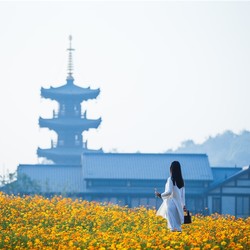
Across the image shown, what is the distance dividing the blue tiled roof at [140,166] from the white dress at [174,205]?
106 feet

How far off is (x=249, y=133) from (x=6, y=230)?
437 ft

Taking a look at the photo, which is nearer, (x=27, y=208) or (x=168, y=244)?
(x=168, y=244)

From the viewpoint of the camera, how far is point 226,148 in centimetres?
15738

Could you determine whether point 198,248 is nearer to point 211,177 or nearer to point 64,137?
point 211,177

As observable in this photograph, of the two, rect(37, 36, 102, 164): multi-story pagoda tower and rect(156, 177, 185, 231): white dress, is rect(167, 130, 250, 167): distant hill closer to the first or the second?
rect(37, 36, 102, 164): multi-story pagoda tower

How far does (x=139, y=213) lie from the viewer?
21.3m

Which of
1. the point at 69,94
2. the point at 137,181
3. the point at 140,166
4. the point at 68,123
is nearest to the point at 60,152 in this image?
the point at 68,123

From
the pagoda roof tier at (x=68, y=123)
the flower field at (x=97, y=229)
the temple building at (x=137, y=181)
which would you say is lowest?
the flower field at (x=97, y=229)

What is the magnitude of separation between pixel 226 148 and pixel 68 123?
309 ft

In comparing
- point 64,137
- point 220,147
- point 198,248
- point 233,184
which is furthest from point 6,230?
point 220,147

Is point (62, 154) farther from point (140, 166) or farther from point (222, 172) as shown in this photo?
point (222, 172)

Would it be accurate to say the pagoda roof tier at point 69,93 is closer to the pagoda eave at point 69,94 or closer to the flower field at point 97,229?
the pagoda eave at point 69,94

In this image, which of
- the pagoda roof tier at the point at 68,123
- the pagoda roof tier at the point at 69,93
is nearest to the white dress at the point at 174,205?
the pagoda roof tier at the point at 68,123

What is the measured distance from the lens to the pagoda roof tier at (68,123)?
65.7 metres
